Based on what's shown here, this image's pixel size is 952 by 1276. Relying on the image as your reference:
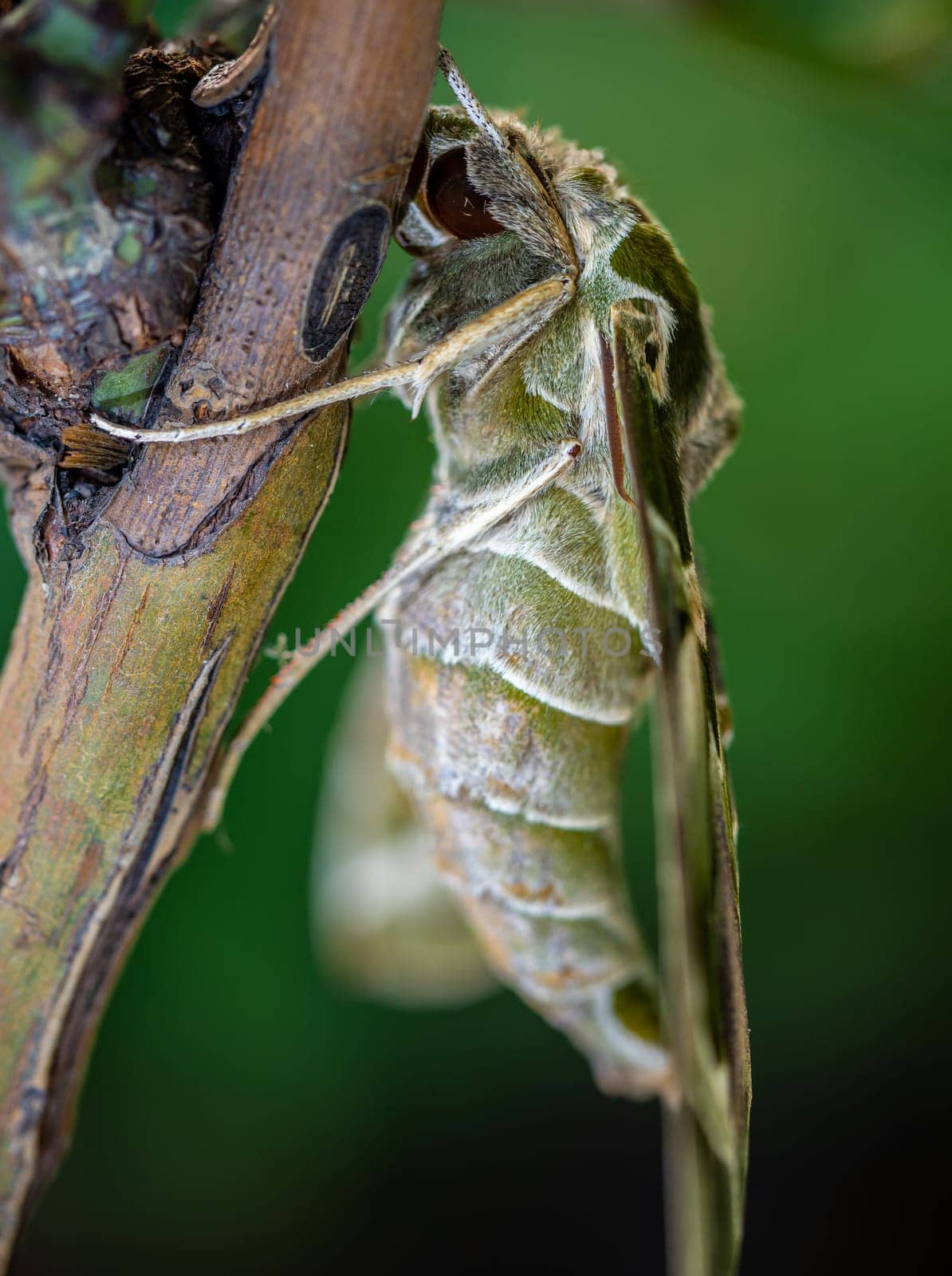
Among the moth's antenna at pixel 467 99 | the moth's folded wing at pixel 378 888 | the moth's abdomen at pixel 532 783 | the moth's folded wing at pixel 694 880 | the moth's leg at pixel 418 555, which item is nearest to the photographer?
the moth's folded wing at pixel 694 880

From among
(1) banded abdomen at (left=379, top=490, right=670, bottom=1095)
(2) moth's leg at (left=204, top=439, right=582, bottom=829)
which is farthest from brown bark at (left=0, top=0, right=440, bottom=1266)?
(1) banded abdomen at (left=379, top=490, right=670, bottom=1095)

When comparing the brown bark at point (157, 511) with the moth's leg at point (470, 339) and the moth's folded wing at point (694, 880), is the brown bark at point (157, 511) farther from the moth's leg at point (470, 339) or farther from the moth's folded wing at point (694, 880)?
the moth's folded wing at point (694, 880)

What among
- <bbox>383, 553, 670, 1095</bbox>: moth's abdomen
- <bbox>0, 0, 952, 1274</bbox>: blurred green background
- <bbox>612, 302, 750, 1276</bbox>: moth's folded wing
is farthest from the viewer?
<bbox>0, 0, 952, 1274</bbox>: blurred green background

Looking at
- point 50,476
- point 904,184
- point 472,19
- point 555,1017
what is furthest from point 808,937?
point 472,19

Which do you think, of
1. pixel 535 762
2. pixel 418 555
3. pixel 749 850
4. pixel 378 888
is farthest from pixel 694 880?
pixel 749 850

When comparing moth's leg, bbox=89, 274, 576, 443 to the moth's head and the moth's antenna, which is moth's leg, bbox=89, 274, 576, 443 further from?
the moth's antenna

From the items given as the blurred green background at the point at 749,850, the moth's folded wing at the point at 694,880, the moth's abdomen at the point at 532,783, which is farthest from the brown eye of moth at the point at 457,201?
the blurred green background at the point at 749,850

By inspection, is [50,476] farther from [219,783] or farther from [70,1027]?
[70,1027]

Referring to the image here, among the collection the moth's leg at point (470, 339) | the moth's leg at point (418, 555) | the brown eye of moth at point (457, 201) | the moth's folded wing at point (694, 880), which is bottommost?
the moth's folded wing at point (694, 880)
